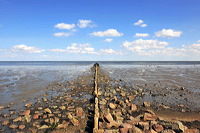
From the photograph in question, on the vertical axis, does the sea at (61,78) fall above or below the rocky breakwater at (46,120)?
above

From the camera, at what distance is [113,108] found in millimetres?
7902

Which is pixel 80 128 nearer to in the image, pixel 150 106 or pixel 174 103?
pixel 150 106

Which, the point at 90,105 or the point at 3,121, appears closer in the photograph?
the point at 3,121

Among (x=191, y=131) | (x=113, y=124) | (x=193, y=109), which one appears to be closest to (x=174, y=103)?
(x=193, y=109)

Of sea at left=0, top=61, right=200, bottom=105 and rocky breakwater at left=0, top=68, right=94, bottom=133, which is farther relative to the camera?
sea at left=0, top=61, right=200, bottom=105

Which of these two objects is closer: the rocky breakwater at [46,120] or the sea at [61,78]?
the rocky breakwater at [46,120]

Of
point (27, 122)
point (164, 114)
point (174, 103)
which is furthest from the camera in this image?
point (174, 103)

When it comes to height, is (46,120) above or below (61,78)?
below

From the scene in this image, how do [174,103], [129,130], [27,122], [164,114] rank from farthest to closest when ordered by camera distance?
[174,103]
[164,114]
[27,122]
[129,130]

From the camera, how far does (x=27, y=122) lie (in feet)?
20.1

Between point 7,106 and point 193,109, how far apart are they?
39.3 feet

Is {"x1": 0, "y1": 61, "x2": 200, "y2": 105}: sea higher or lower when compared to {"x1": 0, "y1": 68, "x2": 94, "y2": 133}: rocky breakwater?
higher

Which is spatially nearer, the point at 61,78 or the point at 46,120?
the point at 46,120

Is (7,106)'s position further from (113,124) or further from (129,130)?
(129,130)
